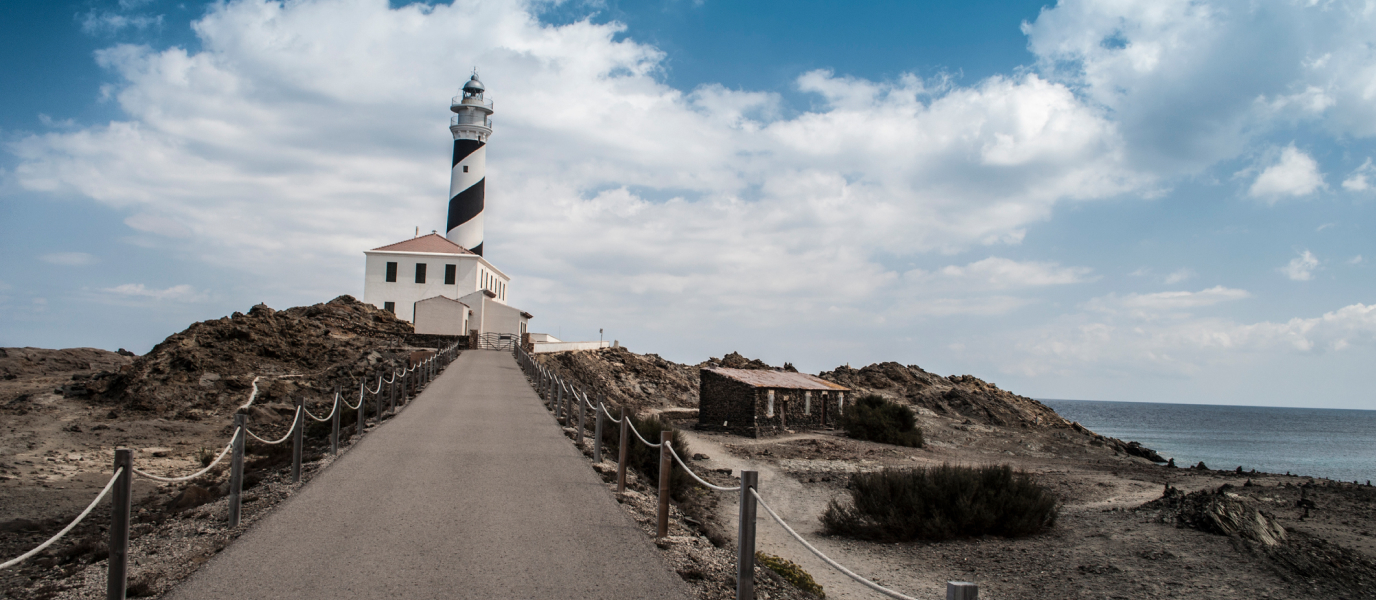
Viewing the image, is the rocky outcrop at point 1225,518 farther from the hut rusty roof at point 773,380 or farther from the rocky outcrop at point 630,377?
the rocky outcrop at point 630,377

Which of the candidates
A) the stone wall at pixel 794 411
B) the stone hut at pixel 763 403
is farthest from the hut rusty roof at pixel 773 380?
the stone wall at pixel 794 411

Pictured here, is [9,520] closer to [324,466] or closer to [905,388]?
[324,466]

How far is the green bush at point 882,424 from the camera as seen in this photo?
89.4ft

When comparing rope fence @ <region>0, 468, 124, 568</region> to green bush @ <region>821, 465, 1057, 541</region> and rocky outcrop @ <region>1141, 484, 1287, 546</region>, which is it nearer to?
Result: green bush @ <region>821, 465, 1057, 541</region>

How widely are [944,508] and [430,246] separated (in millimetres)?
40804

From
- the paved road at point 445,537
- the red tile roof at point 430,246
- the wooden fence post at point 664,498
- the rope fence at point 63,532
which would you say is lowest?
the paved road at point 445,537

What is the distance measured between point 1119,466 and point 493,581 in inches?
1020

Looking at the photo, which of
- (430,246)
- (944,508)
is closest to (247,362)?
(430,246)

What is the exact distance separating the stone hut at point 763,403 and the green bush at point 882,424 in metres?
0.98

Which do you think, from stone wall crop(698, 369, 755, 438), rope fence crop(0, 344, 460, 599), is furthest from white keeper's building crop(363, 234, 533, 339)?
rope fence crop(0, 344, 460, 599)

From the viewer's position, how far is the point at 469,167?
48906 millimetres

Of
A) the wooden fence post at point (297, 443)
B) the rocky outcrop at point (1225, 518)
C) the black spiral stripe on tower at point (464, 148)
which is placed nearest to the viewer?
the wooden fence post at point (297, 443)

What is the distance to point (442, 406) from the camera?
1678cm

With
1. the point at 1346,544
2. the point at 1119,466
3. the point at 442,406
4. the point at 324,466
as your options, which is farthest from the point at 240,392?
the point at 1119,466
